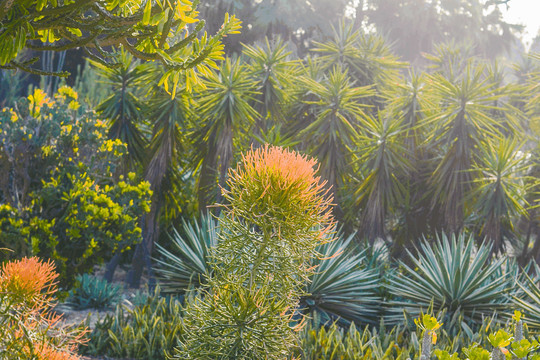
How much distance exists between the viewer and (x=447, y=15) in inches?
1023

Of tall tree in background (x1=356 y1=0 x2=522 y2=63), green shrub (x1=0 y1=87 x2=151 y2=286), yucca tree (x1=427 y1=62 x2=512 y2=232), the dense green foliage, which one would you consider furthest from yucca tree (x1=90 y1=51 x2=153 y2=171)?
tall tree in background (x1=356 y1=0 x2=522 y2=63)

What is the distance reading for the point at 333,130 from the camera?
1055 centimetres

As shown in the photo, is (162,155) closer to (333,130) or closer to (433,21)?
(333,130)

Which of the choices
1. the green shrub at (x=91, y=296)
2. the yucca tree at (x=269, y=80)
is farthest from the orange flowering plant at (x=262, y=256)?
the yucca tree at (x=269, y=80)

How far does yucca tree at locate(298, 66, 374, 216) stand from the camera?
10609mm

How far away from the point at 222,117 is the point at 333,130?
2.06 meters

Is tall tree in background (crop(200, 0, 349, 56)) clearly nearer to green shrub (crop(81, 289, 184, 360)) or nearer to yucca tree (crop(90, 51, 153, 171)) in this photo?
yucca tree (crop(90, 51, 153, 171))

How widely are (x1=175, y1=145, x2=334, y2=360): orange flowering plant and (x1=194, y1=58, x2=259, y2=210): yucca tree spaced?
23.0ft

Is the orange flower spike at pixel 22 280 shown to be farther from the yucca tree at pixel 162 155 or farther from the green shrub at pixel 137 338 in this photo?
the yucca tree at pixel 162 155

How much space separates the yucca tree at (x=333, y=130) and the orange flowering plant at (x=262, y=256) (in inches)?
291

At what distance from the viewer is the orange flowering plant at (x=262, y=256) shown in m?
2.98

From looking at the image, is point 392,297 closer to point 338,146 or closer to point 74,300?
point 338,146

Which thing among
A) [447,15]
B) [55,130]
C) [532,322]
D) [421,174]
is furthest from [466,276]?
[447,15]

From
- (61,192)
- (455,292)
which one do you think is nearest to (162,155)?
(61,192)
